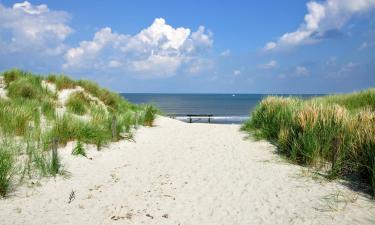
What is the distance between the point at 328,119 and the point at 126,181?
6.09 meters

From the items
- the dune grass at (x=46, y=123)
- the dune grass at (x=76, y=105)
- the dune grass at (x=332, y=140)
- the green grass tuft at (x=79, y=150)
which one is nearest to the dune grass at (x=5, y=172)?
the dune grass at (x=46, y=123)

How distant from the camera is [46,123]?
1341cm

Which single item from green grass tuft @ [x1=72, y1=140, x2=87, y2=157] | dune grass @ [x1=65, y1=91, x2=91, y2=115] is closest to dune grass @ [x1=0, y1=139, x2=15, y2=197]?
green grass tuft @ [x1=72, y1=140, x2=87, y2=157]

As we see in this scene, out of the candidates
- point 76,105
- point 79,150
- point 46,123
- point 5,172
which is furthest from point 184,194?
point 76,105

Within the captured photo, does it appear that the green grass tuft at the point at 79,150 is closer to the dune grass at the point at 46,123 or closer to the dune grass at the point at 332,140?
the dune grass at the point at 46,123

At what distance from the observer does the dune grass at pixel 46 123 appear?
873 centimetres

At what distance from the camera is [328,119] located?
37.1ft

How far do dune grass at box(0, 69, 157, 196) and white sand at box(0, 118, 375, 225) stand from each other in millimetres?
460

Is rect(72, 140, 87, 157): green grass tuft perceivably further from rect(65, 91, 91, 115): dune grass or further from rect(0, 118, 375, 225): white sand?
rect(65, 91, 91, 115): dune grass

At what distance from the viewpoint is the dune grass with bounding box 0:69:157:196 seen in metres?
8.73

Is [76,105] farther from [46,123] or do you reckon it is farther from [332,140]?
[332,140]

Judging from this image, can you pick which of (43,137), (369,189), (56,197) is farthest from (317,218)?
(43,137)

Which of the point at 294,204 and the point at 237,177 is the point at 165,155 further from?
the point at 294,204

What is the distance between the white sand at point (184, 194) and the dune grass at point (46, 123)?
0.46 m
